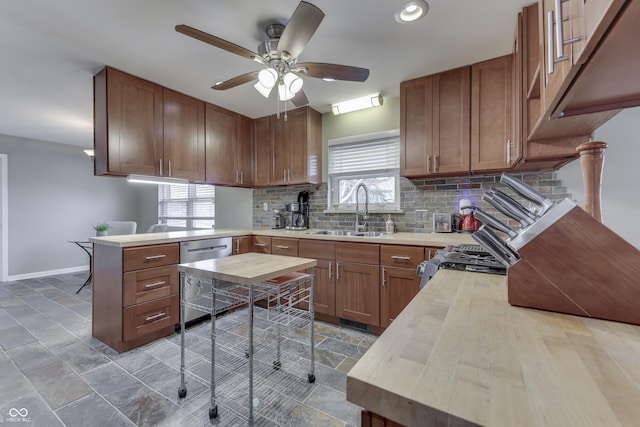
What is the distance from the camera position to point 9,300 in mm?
3393

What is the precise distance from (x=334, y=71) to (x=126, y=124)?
1.97 meters

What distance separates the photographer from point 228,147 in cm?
342

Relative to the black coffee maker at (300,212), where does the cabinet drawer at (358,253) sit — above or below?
below

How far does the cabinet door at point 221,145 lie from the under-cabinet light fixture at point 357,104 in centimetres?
133

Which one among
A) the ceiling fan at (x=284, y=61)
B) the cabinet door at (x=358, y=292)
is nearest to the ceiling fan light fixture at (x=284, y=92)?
the ceiling fan at (x=284, y=61)

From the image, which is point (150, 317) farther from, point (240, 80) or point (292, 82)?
point (292, 82)

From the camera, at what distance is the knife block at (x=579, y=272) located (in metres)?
0.63

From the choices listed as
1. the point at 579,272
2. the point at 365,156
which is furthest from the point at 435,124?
the point at 579,272

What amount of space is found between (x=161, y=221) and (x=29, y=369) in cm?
424

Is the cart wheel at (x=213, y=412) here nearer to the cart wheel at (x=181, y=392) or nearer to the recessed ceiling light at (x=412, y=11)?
the cart wheel at (x=181, y=392)

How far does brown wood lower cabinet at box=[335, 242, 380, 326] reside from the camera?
7.89 feet

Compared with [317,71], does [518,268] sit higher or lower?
lower

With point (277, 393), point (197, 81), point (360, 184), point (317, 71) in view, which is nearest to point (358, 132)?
point (360, 184)

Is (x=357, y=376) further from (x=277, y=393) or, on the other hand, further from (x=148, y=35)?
(x=148, y=35)
